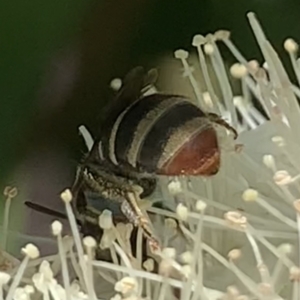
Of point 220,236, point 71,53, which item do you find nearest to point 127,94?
point 220,236

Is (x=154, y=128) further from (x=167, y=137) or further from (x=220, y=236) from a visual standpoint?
(x=220, y=236)

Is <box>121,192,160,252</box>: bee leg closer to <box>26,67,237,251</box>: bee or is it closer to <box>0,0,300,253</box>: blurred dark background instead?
<box>26,67,237,251</box>: bee

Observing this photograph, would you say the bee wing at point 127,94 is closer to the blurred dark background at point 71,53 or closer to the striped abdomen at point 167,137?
the striped abdomen at point 167,137

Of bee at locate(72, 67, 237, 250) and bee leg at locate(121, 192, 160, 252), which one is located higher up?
bee at locate(72, 67, 237, 250)

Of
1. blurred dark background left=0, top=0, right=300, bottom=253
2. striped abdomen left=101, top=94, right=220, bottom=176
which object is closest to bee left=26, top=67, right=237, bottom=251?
striped abdomen left=101, top=94, right=220, bottom=176

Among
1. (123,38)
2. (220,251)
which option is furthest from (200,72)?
(220,251)

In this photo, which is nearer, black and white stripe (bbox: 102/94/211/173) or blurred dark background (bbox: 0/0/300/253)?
black and white stripe (bbox: 102/94/211/173)

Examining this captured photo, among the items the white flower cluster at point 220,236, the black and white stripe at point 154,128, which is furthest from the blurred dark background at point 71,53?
the black and white stripe at point 154,128
